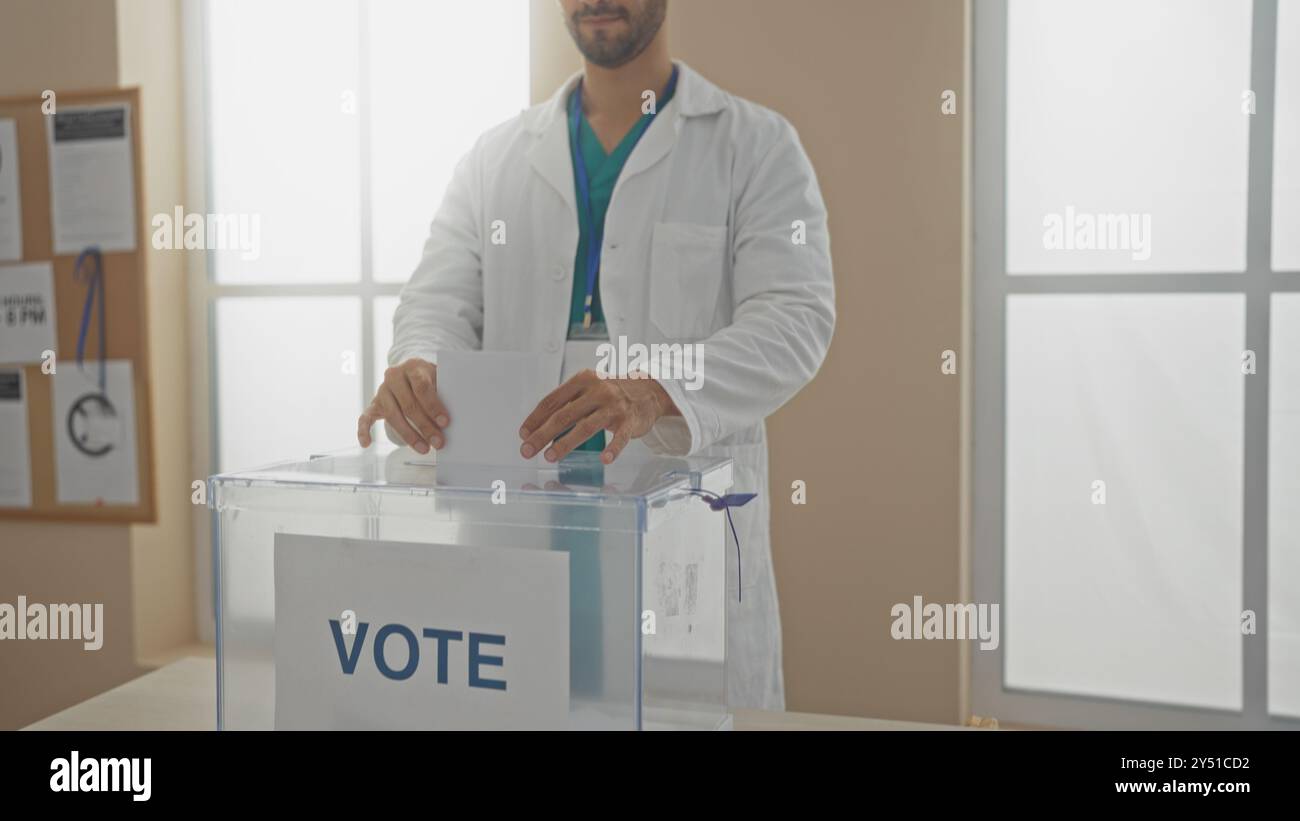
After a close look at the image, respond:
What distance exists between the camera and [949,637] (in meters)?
2.25

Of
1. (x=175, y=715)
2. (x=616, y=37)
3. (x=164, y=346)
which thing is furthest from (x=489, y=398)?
(x=164, y=346)

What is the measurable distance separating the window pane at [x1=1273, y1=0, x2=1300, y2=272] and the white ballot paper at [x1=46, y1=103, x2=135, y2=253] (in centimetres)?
258

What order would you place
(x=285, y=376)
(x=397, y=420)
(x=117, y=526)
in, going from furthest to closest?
(x=285, y=376) → (x=117, y=526) → (x=397, y=420)

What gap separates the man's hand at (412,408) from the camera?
878 millimetres

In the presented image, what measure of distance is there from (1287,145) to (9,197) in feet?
9.77

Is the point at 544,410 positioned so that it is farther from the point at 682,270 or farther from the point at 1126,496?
the point at 1126,496

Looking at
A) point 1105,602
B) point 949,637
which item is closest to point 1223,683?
point 1105,602

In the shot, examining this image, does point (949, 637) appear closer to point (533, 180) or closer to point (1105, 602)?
point (1105, 602)

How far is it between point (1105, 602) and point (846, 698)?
0.58 meters

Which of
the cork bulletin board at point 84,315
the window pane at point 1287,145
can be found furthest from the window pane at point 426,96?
the window pane at point 1287,145

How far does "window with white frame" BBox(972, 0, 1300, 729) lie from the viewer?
2.17 metres

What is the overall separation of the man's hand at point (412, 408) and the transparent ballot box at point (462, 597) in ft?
0.19

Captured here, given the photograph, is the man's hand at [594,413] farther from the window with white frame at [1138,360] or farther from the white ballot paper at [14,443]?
the white ballot paper at [14,443]

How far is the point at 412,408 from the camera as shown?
0.94 metres
